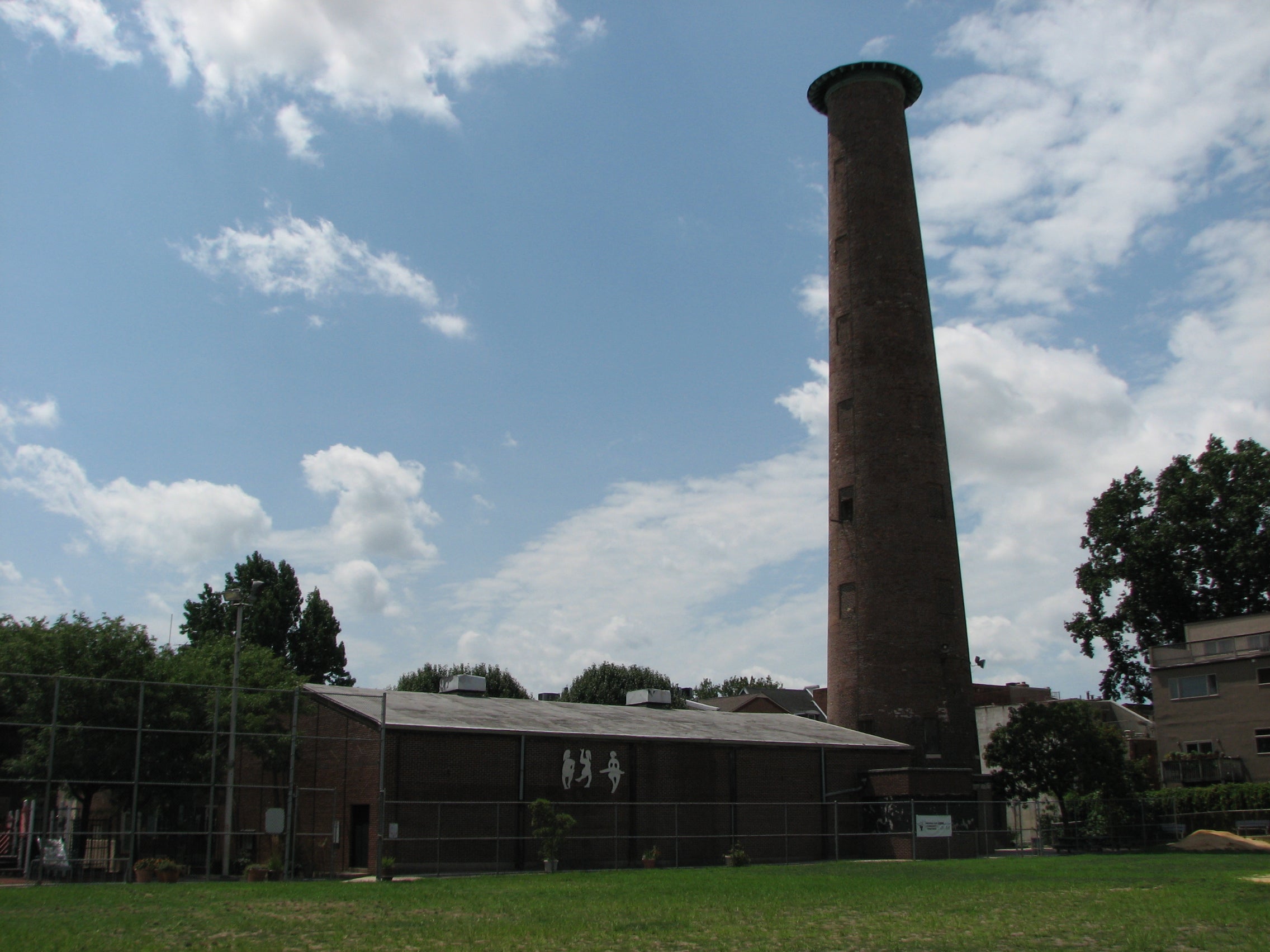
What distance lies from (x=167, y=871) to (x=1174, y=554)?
43.8 m

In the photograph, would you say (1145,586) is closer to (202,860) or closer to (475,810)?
(475,810)

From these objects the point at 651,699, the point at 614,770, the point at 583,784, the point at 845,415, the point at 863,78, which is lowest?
the point at 583,784

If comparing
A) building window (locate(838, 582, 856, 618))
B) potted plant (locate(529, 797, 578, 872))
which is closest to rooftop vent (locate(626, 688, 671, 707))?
building window (locate(838, 582, 856, 618))

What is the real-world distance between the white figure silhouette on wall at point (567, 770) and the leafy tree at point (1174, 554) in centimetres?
3098

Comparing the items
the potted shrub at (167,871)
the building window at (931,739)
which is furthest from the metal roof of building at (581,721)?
the potted shrub at (167,871)

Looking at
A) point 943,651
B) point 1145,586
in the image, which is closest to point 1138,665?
point 1145,586

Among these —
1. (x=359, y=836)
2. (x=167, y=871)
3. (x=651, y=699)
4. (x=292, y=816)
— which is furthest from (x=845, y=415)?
(x=167, y=871)

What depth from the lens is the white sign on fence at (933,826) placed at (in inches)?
1431

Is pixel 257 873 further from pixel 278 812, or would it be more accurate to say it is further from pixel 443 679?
pixel 443 679

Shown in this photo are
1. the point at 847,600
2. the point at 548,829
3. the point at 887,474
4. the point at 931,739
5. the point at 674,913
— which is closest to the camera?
the point at 674,913

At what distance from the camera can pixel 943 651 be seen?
40969mm

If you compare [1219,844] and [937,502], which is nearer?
[1219,844]

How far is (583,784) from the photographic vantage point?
32.8 meters

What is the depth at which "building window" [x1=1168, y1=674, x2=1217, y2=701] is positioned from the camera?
47812 millimetres
